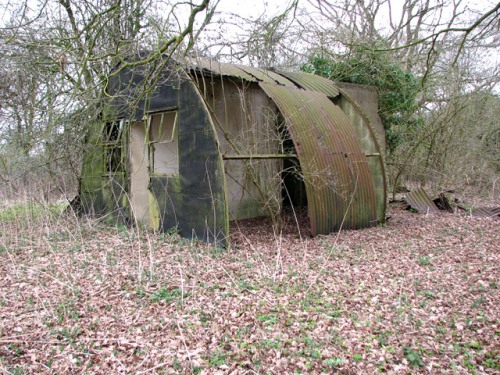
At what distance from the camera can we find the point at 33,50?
8.17m

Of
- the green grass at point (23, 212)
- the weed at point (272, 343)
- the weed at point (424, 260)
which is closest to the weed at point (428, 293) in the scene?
the weed at point (424, 260)

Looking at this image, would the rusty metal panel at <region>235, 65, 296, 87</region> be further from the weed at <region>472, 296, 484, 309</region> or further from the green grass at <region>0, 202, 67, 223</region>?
the weed at <region>472, 296, 484, 309</region>

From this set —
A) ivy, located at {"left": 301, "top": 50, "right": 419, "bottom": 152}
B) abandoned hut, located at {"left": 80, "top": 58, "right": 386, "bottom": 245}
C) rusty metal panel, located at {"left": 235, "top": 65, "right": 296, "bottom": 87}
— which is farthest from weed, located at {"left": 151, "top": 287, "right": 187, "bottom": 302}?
ivy, located at {"left": 301, "top": 50, "right": 419, "bottom": 152}

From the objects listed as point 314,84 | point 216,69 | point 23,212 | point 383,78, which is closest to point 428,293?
point 216,69

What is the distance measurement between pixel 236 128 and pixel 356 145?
286 cm

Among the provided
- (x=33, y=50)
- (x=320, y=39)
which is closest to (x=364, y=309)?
(x=33, y=50)

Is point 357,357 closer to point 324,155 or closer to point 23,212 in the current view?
point 324,155

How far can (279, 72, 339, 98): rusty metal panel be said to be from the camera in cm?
955

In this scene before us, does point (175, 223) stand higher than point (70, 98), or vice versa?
point (70, 98)

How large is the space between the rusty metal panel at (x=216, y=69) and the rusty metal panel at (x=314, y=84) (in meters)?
1.57

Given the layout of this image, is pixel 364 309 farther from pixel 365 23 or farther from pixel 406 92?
pixel 365 23

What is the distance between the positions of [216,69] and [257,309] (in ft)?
16.8

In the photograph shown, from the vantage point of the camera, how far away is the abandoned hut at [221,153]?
7.16 meters

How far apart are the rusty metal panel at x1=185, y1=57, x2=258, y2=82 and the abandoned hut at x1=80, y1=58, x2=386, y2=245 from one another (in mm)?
31
